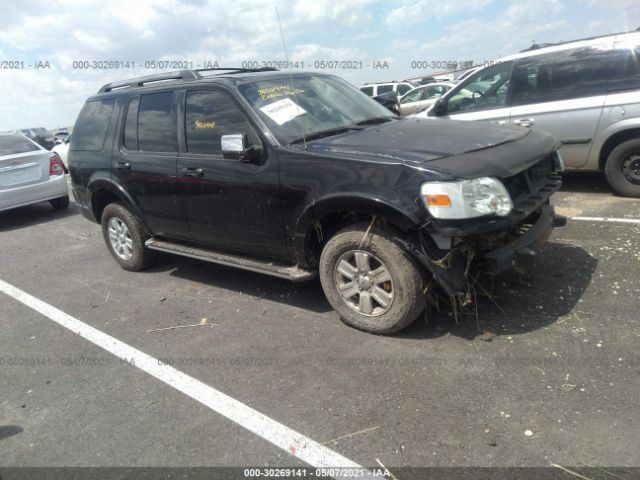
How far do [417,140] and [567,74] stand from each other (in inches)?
145

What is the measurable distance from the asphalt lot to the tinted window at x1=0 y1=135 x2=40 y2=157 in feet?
16.2

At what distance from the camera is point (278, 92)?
4.06 m

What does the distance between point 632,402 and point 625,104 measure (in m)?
4.31

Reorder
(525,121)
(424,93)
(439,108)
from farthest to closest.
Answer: (424,93) → (439,108) → (525,121)

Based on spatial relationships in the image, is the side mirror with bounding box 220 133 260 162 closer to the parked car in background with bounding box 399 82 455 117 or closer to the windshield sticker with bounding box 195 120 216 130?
the windshield sticker with bounding box 195 120 216 130

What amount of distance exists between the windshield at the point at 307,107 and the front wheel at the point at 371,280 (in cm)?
94

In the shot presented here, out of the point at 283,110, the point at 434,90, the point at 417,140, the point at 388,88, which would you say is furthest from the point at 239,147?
the point at 388,88

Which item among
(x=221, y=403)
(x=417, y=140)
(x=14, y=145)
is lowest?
(x=221, y=403)

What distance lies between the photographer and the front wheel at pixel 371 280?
3201 mm

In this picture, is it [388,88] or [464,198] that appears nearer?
[464,198]

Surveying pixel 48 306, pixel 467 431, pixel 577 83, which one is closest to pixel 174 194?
pixel 48 306

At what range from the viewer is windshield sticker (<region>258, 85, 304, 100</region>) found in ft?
13.1

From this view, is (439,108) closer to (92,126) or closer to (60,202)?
(92,126)

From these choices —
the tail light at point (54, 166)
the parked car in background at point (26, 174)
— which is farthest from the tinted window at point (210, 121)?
the tail light at point (54, 166)
